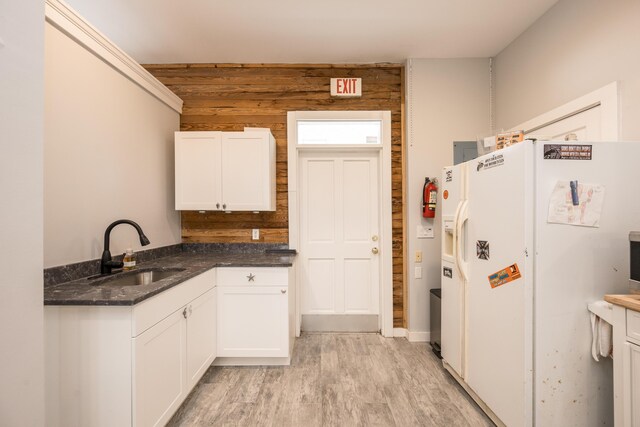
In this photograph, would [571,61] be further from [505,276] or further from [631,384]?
[631,384]

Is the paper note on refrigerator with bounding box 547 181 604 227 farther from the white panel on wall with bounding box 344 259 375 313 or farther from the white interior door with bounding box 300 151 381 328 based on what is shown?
the white panel on wall with bounding box 344 259 375 313

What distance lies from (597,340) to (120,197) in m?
3.20

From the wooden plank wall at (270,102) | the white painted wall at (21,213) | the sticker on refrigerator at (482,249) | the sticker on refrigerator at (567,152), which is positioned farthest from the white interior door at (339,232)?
the white painted wall at (21,213)

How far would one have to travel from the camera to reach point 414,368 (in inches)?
100

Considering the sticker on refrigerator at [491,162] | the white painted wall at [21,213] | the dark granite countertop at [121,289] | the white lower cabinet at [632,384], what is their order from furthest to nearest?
1. the sticker on refrigerator at [491,162]
2. the dark granite countertop at [121,289]
3. the white lower cabinet at [632,384]
4. the white painted wall at [21,213]

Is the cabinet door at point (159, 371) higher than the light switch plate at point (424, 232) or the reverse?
the reverse

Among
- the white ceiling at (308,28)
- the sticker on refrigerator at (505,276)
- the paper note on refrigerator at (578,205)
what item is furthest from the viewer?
the white ceiling at (308,28)

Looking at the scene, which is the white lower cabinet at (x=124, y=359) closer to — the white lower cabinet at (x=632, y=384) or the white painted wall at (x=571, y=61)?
the white lower cabinet at (x=632, y=384)

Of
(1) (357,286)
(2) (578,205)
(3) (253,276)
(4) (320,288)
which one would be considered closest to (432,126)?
(2) (578,205)

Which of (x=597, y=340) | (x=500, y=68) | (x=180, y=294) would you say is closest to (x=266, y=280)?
(x=180, y=294)

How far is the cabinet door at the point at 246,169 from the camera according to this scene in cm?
283

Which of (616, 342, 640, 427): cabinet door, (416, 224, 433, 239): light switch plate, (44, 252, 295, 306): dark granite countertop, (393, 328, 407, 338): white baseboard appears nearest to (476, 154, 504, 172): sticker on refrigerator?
(616, 342, 640, 427): cabinet door

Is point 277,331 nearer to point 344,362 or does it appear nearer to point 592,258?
point 344,362

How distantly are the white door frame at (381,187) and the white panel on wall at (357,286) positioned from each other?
0.53 feet
